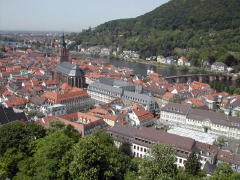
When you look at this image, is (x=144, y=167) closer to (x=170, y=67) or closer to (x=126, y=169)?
(x=126, y=169)

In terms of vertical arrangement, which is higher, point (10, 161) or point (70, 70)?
point (70, 70)

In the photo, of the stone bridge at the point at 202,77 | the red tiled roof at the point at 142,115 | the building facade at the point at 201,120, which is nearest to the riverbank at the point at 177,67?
the stone bridge at the point at 202,77

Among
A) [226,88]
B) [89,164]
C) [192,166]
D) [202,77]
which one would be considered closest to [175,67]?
[202,77]

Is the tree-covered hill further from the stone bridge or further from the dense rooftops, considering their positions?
the dense rooftops

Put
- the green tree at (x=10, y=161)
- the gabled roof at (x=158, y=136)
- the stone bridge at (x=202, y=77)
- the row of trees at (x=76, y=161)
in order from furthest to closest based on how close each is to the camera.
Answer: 1. the stone bridge at (x=202, y=77)
2. the gabled roof at (x=158, y=136)
3. the green tree at (x=10, y=161)
4. the row of trees at (x=76, y=161)

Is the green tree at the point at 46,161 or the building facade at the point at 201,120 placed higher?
the green tree at the point at 46,161

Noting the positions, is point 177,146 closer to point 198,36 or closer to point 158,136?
point 158,136

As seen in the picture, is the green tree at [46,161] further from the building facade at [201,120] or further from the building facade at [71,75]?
the building facade at [71,75]

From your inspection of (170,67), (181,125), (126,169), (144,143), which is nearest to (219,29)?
(170,67)

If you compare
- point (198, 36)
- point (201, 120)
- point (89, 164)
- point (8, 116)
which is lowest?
point (201, 120)
